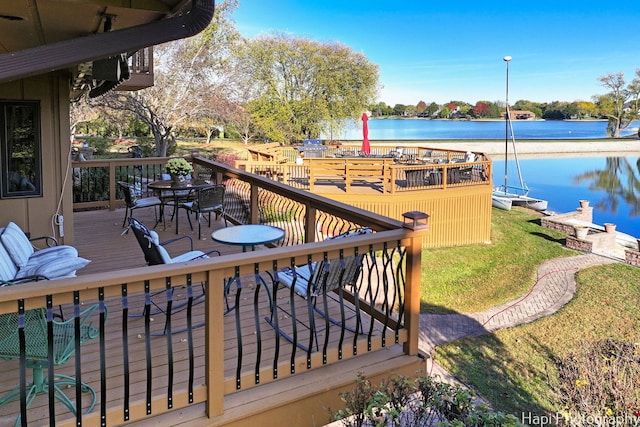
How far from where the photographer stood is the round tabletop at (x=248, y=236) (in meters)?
3.81

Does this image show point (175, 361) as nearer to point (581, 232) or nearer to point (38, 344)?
point (38, 344)

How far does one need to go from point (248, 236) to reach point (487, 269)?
406 inches

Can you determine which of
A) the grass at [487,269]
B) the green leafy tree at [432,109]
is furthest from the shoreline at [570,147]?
the grass at [487,269]

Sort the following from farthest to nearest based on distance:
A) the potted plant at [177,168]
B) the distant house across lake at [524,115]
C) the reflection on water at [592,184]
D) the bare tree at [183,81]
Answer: the distant house across lake at [524,115] → the reflection on water at [592,184] → the bare tree at [183,81] → the potted plant at [177,168]

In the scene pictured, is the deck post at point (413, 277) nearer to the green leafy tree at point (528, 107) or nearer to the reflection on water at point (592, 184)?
the reflection on water at point (592, 184)

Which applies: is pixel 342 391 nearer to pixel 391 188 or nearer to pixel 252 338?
pixel 252 338

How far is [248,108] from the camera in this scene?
2683 centimetres

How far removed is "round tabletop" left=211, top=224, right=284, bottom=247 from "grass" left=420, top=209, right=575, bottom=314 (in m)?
6.27

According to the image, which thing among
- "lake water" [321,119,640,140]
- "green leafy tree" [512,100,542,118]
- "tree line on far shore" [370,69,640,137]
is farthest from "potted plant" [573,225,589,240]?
"green leafy tree" [512,100,542,118]

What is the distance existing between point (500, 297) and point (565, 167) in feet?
122

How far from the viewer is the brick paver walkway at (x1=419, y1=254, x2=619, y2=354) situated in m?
8.24

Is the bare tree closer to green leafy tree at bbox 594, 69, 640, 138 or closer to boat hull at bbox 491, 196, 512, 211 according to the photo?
boat hull at bbox 491, 196, 512, 211

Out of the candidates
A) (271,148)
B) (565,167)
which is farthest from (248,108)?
(565,167)

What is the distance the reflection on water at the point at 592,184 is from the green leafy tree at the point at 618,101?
485 inches
